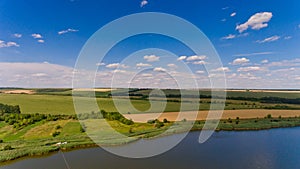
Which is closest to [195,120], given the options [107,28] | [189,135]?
[189,135]

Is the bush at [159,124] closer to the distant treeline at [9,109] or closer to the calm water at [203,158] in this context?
the calm water at [203,158]

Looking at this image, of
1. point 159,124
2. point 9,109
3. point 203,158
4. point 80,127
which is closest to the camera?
point 203,158

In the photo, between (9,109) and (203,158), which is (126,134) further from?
(9,109)

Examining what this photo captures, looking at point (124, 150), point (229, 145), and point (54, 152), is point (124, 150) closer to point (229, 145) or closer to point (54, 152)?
point (54, 152)

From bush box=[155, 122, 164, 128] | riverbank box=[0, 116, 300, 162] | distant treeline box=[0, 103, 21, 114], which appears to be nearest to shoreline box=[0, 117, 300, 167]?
riverbank box=[0, 116, 300, 162]

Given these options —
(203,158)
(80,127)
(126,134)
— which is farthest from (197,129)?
(80,127)
